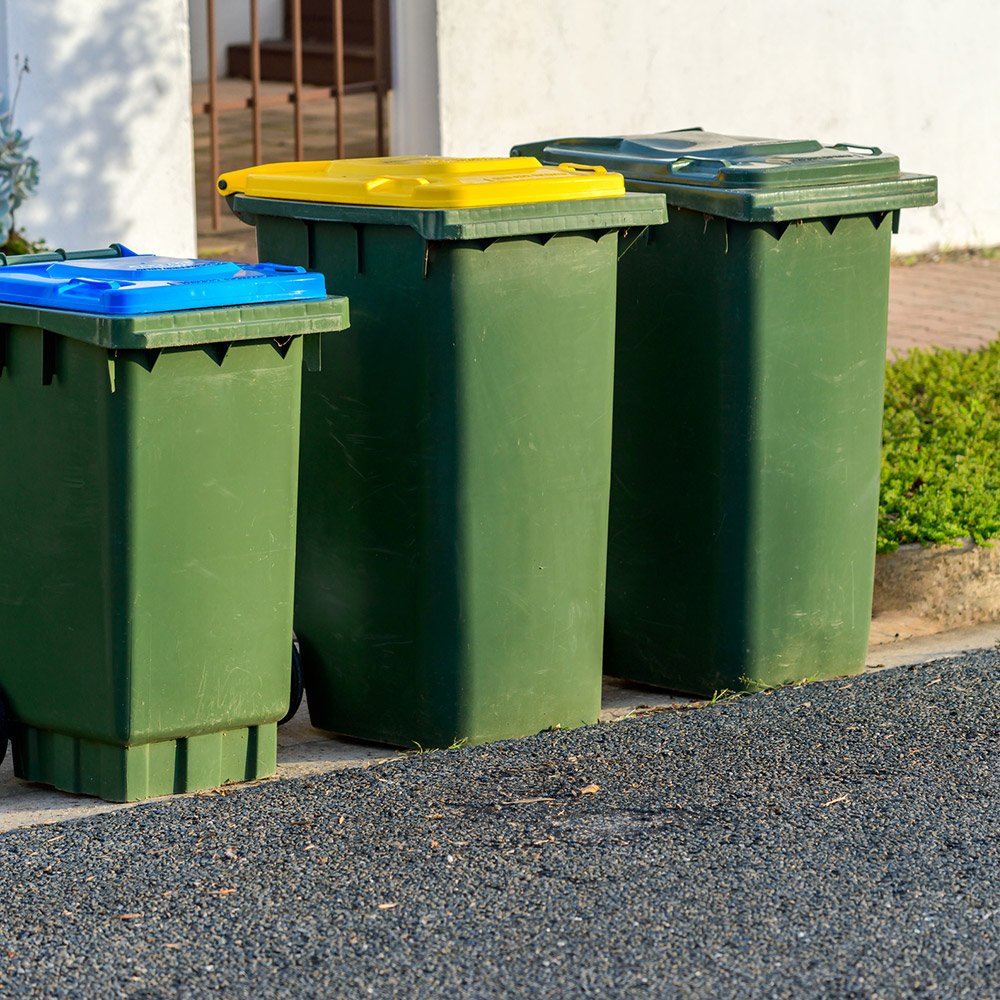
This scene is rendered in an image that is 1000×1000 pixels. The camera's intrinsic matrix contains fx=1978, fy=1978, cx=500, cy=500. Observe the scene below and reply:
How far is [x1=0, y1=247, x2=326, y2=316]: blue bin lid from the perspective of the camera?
12.6 ft

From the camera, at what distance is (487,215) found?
4203 millimetres

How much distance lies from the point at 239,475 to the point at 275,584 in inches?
10.6

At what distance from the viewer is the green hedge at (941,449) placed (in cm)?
566

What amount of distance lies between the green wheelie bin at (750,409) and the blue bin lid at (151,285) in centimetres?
102

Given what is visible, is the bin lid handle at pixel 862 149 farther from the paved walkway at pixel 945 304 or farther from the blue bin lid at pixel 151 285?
the paved walkway at pixel 945 304

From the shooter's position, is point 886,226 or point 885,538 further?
point 885,538

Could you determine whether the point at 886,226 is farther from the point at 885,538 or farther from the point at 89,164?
the point at 89,164

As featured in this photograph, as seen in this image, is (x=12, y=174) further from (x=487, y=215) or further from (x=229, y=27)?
(x=229, y=27)

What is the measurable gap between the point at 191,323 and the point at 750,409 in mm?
1476

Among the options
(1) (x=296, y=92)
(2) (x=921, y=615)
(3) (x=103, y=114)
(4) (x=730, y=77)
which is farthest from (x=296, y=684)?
(4) (x=730, y=77)

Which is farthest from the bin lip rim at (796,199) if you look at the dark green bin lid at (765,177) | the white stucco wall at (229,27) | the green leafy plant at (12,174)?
the white stucco wall at (229,27)

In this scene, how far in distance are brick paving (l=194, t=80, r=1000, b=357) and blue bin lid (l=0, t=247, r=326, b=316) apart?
4.91m

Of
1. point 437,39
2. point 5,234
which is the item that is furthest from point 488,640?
point 437,39

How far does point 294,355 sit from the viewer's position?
4.13 m
